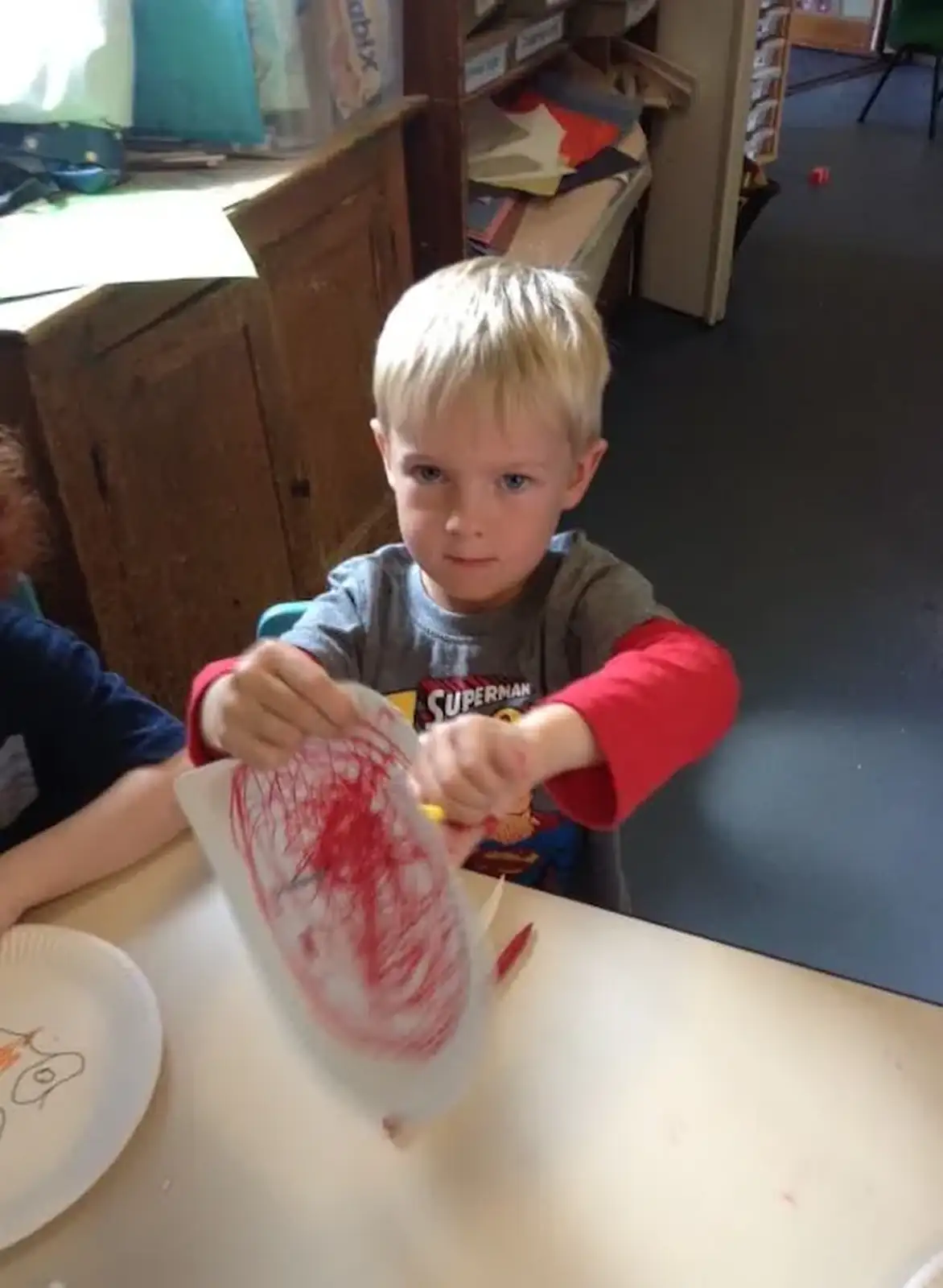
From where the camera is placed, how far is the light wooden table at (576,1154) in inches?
22.5

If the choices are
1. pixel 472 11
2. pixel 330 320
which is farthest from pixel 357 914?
pixel 472 11

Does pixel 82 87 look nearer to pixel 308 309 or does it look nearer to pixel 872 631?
pixel 308 309

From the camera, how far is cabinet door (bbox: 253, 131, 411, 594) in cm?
164

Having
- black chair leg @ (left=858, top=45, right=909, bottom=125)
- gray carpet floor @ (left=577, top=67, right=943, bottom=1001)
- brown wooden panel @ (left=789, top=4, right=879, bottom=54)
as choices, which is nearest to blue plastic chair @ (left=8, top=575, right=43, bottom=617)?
gray carpet floor @ (left=577, top=67, right=943, bottom=1001)

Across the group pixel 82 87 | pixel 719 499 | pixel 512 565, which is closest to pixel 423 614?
pixel 512 565

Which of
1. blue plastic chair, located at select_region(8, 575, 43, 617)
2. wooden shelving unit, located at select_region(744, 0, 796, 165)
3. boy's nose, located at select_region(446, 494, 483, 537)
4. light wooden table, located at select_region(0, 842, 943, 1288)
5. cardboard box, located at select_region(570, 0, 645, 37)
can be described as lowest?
wooden shelving unit, located at select_region(744, 0, 796, 165)

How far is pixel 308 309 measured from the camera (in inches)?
66.6

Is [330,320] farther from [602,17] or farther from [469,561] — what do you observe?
[602,17]

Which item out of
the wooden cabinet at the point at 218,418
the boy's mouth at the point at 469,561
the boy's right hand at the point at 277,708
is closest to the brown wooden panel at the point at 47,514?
the wooden cabinet at the point at 218,418

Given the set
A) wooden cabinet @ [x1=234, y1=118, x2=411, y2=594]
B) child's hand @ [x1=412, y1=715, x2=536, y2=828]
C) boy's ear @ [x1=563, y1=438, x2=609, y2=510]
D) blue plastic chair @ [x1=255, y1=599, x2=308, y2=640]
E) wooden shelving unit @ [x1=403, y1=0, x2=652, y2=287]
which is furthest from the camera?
wooden shelving unit @ [x1=403, y1=0, x2=652, y2=287]

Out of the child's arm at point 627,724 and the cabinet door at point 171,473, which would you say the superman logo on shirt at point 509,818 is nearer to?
the child's arm at point 627,724

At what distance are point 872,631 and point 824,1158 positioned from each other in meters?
1.64

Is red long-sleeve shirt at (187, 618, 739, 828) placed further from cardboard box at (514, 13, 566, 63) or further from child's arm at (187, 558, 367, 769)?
cardboard box at (514, 13, 566, 63)

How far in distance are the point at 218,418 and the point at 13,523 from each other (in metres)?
0.59
